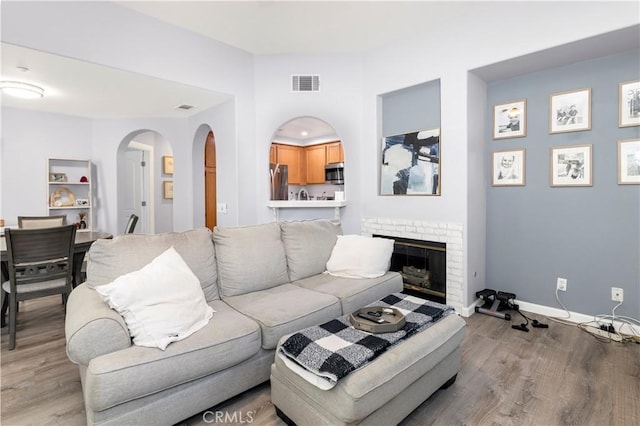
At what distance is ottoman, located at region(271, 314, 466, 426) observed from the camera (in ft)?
4.53

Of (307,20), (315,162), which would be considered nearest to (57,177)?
(307,20)

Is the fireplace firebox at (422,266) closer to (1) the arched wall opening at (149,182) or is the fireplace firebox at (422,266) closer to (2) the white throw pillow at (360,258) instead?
(2) the white throw pillow at (360,258)

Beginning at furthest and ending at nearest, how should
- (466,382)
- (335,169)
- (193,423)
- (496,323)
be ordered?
(335,169) → (496,323) → (466,382) → (193,423)

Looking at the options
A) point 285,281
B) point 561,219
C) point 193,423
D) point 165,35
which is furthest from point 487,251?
point 165,35

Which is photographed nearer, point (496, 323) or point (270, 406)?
point (270, 406)

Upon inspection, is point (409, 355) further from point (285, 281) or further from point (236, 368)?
point (285, 281)

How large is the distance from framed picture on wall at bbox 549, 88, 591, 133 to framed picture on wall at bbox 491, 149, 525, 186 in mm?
369

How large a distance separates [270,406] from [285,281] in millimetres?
1012

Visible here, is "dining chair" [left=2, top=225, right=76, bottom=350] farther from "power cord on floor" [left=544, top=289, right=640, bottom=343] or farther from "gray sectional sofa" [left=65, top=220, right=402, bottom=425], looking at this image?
"power cord on floor" [left=544, top=289, right=640, bottom=343]

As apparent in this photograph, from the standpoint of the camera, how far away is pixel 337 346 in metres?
1.56

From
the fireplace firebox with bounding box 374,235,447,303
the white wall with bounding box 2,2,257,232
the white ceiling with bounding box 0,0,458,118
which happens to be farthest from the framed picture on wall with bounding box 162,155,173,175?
the fireplace firebox with bounding box 374,235,447,303

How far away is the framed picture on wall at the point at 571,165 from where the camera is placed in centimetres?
293

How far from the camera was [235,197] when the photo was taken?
4082 millimetres

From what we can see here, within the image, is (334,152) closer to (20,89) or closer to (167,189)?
(167,189)
